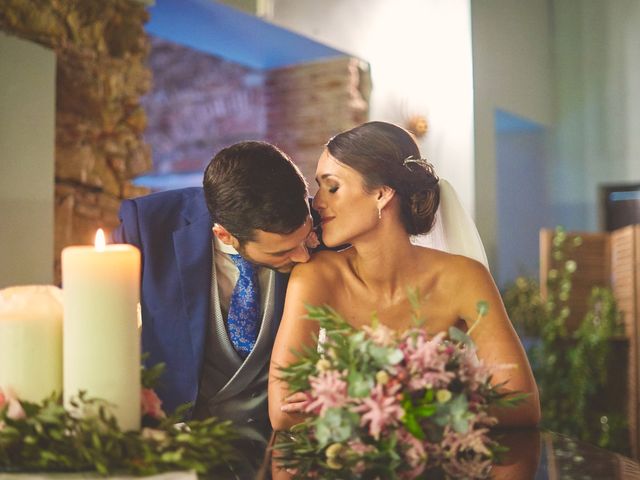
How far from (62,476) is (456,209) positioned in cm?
134

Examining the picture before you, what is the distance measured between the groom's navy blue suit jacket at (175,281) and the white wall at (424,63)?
3.32m

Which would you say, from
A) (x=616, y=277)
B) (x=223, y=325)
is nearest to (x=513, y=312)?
(x=616, y=277)

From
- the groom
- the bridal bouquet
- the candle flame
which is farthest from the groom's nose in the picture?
the candle flame

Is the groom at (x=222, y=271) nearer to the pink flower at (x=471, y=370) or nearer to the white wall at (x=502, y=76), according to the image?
the pink flower at (x=471, y=370)

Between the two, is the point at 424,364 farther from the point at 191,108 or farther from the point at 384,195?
the point at 191,108

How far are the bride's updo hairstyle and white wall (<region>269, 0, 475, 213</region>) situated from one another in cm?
343

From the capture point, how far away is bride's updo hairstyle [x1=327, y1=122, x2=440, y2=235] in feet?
5.40

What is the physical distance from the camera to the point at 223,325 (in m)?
1.89

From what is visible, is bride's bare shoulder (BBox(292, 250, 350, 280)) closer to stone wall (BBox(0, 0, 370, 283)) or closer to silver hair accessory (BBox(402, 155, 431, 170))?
silver hair accessory (BBox(402, 155, 431, 170))

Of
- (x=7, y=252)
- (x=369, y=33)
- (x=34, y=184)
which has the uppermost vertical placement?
(x=369, y=33)

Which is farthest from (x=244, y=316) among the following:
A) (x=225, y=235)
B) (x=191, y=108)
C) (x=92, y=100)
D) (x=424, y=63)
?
(x=191, y=108)

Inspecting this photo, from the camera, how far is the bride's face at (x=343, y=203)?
163cm

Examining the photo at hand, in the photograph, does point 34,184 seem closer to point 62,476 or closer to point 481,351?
point 481,351

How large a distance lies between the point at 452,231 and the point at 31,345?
132 centimetres
